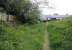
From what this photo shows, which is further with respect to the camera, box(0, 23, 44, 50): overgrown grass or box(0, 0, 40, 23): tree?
box(0, 0, 40, 23): tree

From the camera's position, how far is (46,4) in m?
41.2

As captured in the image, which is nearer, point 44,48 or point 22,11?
point 44,48

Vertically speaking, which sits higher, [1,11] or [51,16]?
[1,11]

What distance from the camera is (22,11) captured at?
30.6m

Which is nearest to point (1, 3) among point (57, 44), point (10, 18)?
point (10, 18)

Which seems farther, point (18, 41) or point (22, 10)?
point (22, 10)

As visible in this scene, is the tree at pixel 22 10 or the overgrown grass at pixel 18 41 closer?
the overgrown grass at pixel 18 41

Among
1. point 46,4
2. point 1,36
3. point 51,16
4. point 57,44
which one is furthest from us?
point 51,16

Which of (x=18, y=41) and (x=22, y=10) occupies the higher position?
(x=22, y=10)

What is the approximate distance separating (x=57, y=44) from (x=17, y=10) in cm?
1487

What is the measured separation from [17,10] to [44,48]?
51.6 feet

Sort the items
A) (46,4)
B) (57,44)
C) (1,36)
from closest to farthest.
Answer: (1,36), (57,44), (46,4)

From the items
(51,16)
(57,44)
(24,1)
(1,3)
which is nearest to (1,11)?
(1,3)

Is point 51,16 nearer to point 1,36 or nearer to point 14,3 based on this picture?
point 14,3
